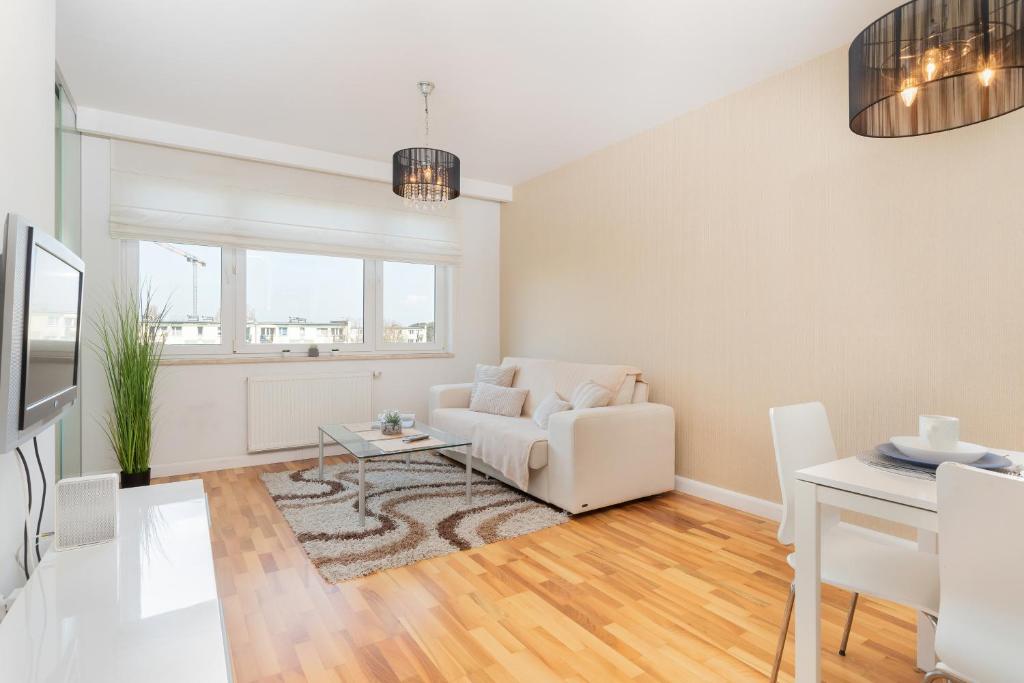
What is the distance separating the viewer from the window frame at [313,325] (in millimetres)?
4055

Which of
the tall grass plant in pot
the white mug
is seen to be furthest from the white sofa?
the tall grass plant in pot

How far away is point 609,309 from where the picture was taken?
4215 mm

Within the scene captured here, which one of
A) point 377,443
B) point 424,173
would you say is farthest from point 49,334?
point 424,173

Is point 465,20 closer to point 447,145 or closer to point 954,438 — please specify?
point 447,145

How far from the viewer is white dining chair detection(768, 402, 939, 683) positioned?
4.71 ft

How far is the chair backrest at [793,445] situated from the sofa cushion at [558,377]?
5.48 ft

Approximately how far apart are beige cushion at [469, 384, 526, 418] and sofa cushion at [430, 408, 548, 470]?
77 millimetres

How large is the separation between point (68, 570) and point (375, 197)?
154 inches

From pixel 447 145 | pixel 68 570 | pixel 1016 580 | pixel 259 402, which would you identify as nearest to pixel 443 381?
pixel 259 402

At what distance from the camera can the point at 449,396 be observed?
14.7ft

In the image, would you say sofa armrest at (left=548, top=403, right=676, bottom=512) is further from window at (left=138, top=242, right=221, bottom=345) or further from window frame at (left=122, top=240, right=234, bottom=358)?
window at (left=138, top=242, right=221, bottom=345)

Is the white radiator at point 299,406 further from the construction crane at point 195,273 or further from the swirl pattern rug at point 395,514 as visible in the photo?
the construction crane at point 195,273

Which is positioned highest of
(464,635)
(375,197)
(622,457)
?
(375,197)

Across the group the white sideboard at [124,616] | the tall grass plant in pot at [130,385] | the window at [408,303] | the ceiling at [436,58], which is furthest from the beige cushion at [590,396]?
the tall grass plant in pot at [130,385]
